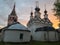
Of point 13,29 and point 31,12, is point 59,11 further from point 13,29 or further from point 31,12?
point 31,12

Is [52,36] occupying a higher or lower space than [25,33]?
lower

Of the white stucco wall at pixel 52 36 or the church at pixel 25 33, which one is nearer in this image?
the church at pixel 25 33

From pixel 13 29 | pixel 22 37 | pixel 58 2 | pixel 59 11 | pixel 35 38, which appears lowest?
pixel 35 38

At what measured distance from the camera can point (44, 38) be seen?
31.0 m

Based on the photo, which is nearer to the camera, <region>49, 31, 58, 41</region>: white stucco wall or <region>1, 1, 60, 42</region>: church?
<region>1, 1, 60, 42</region>: church

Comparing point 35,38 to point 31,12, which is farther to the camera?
point 31,12

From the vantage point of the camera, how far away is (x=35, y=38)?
35.0 meters

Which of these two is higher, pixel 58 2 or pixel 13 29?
pixel 58 2

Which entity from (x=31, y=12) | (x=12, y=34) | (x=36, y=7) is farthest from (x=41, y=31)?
(x=31, y=12)

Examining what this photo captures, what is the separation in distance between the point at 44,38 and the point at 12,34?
985cm

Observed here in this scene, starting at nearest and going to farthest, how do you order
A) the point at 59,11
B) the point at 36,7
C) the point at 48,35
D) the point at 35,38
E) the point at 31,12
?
1. the point at 59,11
2. the point at 48,35
3. the point at 35,38
4. the point at 36,7
5. the point at 31,12

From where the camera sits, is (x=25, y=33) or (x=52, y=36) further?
(x=52, y=36)

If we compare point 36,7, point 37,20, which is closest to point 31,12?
point 36,7

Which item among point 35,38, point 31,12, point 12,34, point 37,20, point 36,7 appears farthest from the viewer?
point 31,12
